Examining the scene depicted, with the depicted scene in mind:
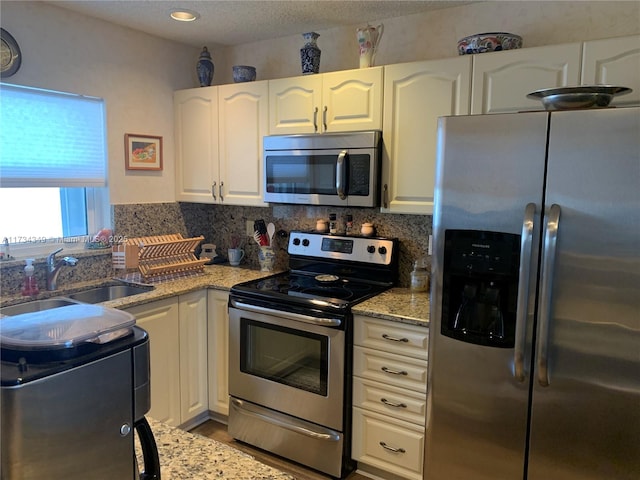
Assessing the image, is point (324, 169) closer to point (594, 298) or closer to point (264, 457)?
point (594, 298)

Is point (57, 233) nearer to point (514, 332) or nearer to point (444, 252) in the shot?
point (444, 252)

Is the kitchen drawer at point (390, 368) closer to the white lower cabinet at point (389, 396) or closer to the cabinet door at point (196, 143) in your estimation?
the white lower cabinet at point (389, 396)

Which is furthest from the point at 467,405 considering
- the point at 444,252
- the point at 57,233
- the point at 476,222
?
the point at 57,233

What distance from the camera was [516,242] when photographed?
177cm

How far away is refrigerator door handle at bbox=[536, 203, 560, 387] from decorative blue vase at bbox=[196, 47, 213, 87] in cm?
247

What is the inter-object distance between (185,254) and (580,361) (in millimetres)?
2325

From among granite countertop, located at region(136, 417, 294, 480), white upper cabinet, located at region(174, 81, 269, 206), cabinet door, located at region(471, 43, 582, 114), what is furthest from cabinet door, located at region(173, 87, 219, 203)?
granite countertop, located at region(136, 417, 294, 480)

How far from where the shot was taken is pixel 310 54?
283cm

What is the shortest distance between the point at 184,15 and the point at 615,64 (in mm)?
2195

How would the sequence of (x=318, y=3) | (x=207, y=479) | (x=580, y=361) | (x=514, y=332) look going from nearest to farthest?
(x=207, y=479) < (x=580, y=361) < (x=514, y=332) < (x=318, y=3)

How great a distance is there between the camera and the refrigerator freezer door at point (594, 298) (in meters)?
1.59

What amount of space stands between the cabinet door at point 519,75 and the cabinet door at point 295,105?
901 mm

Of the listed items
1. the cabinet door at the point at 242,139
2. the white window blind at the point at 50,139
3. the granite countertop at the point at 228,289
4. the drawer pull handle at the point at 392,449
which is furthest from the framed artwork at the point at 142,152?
the drawer pull handle at the point at 392,449

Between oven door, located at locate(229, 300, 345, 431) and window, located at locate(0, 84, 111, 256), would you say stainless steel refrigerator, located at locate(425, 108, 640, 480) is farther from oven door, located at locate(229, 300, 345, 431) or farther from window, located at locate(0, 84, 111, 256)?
window, located at locate(0, 84, 111, 256)
